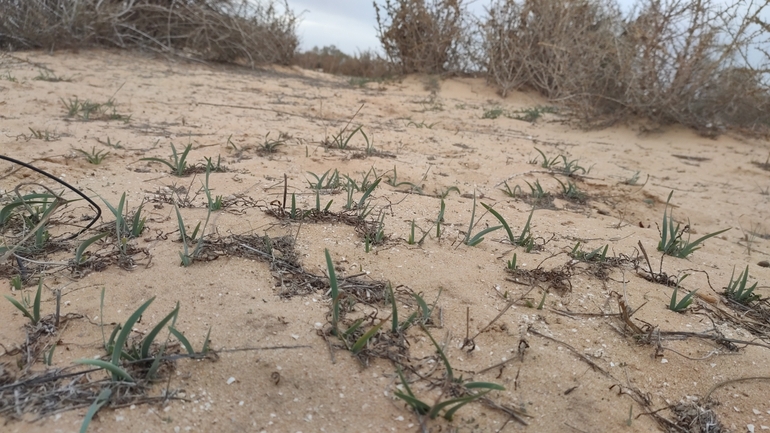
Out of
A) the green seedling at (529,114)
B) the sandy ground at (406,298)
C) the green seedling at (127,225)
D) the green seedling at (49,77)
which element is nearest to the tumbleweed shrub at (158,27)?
the green seedling at (49,77)

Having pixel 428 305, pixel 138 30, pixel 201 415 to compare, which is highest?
pixel 138 30

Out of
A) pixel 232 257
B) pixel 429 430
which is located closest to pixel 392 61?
pixel 232 257

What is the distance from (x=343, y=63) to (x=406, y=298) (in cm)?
966

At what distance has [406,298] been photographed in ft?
4.62

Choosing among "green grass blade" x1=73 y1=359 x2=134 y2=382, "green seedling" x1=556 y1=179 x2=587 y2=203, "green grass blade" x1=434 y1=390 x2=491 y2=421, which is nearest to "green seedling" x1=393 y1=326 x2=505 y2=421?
"green grass blade" x1=434 y1=390 x2=491 y2=421

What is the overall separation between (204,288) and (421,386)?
0.63 m

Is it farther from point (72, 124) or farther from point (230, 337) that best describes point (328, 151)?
point (230, 337)

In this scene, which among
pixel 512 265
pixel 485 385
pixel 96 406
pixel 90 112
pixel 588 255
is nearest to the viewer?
pixel 96 406

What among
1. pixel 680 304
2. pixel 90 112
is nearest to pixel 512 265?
pixel 680 304

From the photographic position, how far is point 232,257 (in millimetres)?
1496

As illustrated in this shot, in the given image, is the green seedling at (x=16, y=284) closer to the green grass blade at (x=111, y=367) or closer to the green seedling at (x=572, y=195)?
the green grass blade at (x=111, y=367)

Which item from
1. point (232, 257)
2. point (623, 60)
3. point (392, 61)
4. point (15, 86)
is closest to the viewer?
point (232, 257)

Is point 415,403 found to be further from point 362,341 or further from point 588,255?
point 588,255

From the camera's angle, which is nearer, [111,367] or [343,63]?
[111,367]
